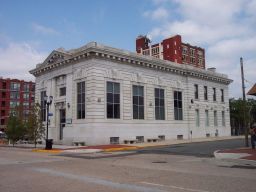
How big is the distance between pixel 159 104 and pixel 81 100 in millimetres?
11034

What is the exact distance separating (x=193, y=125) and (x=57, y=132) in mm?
19393

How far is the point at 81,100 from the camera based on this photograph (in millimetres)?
34125

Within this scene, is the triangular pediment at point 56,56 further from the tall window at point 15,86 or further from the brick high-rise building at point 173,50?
the tall window at point 15,86

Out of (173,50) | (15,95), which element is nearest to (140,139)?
(173,50)

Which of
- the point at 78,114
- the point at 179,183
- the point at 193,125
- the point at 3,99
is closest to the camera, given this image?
the point at 179,183

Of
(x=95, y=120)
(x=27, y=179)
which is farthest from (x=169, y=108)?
(x=27, y=179)

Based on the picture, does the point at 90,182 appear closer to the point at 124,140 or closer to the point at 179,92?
the point at 124,140

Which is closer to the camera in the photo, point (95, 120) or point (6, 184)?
point (6, 184)

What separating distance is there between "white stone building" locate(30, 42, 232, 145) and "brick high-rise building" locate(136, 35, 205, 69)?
50.2 meters

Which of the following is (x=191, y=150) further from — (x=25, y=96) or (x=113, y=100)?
(x=25, y=96)

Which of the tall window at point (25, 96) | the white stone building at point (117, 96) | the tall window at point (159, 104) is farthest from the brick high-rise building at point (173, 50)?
the tall window at point (159, 104)

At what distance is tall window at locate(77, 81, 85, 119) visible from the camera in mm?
33688

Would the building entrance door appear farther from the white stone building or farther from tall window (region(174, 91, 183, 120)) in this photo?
tall window (region(174, 91, 183, 120))

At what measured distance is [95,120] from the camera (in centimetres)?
3212
